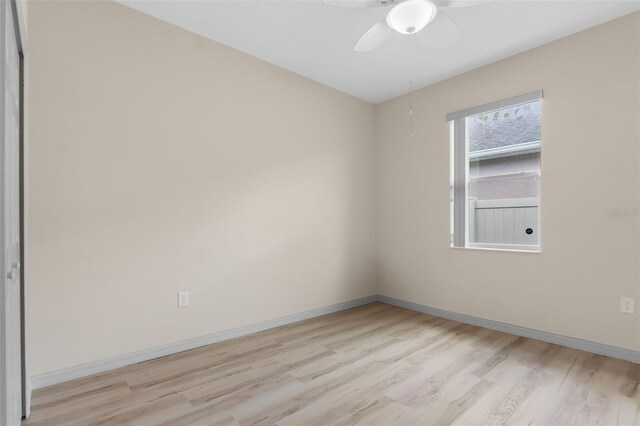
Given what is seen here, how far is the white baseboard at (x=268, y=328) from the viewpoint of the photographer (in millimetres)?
2137

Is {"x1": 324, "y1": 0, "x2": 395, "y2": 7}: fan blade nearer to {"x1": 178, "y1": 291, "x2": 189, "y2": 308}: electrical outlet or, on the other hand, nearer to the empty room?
the empty room

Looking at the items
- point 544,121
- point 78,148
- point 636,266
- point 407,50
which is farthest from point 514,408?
point 78,148

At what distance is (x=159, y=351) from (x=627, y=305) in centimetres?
360

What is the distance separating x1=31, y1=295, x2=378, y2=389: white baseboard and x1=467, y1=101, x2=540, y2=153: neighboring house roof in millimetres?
2467

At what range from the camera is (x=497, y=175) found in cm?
327

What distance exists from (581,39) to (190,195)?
3479mm

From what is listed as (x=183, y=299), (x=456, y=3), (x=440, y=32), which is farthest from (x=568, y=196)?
(x=183, y=299)

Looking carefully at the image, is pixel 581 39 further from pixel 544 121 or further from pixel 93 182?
pixel 93 182

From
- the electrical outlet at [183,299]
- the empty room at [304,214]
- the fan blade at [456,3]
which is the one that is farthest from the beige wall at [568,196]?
the electrical outlet at [183,299]

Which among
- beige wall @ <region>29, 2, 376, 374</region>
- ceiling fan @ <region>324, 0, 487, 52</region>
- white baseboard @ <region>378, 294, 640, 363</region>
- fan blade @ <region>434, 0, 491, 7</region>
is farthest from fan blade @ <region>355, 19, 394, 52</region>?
white baseboard @ <region>378, 294, 640, 363</region>

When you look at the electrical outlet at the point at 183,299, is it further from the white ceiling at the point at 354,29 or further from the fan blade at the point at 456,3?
the fan blade at the point at 456,3

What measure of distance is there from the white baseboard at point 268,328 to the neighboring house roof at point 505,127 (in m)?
1.78

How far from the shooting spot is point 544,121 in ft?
9.39

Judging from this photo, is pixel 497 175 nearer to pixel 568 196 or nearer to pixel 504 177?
pixel 504 177
